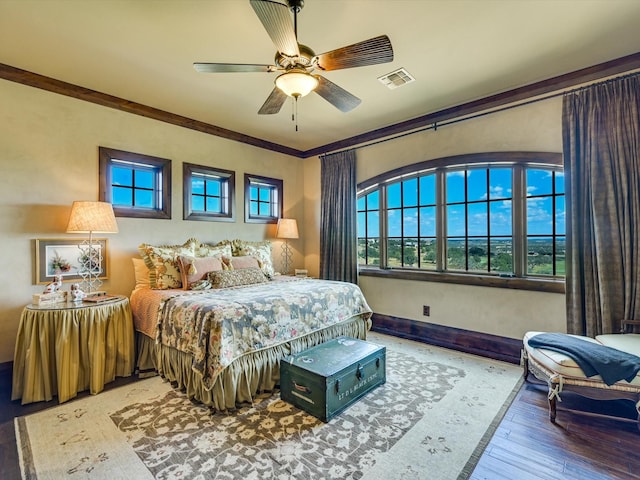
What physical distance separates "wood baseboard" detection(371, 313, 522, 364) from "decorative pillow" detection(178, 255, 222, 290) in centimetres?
238

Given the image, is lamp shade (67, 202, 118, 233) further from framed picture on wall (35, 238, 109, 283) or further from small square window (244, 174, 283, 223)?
small square window (244, 174, 283, 223)

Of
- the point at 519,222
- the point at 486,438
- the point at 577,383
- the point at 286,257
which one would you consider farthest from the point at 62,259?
the point at 519,222

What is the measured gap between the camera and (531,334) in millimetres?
2666

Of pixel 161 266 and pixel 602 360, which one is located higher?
pixel 161 266

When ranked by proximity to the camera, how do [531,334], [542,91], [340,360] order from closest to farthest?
[340,360]
[531,334]
[542,91]

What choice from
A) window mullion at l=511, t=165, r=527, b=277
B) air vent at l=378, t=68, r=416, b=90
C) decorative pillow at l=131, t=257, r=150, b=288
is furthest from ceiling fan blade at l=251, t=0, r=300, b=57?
window mullion at l=511, t=165, r=527, b=277

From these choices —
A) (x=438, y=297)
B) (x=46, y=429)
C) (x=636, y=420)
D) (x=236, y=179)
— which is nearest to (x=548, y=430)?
(x=636, y=420)

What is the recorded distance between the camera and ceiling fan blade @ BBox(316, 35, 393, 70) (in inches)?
70.8

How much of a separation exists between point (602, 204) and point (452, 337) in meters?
1.96

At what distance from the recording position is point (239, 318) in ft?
7.74

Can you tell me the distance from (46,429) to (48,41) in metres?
2.83

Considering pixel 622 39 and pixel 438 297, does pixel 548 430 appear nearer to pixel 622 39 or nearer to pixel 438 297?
pixel 438 297

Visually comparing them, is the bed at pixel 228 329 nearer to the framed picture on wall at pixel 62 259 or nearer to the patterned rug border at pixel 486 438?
the framed picture on wall at pixel 62 259

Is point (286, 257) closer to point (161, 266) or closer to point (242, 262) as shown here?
Result: point (242, 262)
